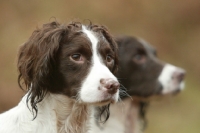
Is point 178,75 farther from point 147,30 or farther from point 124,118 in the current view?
point 147,30

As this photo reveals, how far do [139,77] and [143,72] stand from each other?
11 centimetres

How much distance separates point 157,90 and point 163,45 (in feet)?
34.5

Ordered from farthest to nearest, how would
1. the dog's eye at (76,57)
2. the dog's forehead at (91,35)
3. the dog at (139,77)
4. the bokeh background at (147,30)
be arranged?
the bokeh background at (147,30) → the dog at (139,77) → the dog's forehead at (91,35) → the dog's eye at (76,57)

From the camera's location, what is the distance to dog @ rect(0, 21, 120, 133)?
6.99 meters

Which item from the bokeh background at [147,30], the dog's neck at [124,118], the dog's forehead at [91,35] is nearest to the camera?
the dog's forehead at [91,35]

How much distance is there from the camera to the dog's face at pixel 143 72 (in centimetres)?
1066

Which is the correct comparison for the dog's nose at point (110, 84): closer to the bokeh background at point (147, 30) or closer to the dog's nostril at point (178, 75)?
the dog's nostril at point (178, 75)

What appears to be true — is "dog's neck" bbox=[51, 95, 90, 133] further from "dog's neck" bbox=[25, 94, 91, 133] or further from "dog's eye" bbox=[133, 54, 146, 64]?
"dog's eye" bbox=[133, 54, 146, 64]

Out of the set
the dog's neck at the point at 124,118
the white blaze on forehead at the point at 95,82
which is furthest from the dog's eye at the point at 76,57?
the dog's neck at the point at 124,118

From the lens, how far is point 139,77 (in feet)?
35.5

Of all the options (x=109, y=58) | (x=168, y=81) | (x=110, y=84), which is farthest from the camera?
(x=168, y=81)

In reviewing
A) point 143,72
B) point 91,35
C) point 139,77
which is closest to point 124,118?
point 139,77

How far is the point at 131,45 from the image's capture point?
10672mm

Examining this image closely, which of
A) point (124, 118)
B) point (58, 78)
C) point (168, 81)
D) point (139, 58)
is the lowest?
point (124, 118)
